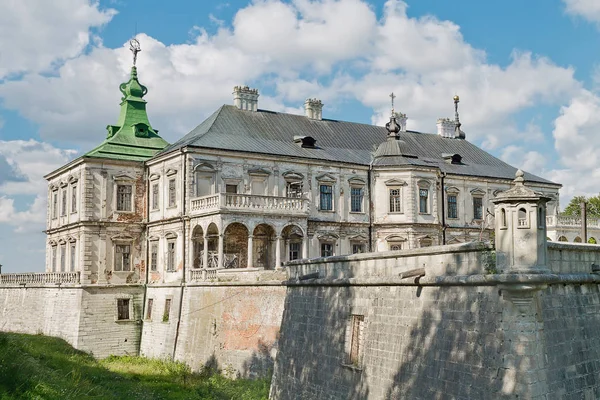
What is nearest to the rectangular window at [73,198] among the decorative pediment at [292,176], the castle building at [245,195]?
the castle building at [245,195]

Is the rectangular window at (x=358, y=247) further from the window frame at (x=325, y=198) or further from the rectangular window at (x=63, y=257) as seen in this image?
the rectangular window at (x=63, y=257)

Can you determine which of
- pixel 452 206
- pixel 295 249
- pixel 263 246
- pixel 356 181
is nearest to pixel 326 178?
pixel 356 181

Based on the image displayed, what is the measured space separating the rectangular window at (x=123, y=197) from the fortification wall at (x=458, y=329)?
19.6 meters

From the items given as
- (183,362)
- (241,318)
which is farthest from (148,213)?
→ (241,318)

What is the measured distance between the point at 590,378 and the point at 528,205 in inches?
144

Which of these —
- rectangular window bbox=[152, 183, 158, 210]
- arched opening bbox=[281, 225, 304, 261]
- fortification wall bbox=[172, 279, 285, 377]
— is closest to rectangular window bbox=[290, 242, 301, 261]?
arched opening bbox=[281, 225, 304, 261]

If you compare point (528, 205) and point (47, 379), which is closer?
point (528, 205)

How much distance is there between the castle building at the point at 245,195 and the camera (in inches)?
1312

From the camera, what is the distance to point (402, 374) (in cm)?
1509

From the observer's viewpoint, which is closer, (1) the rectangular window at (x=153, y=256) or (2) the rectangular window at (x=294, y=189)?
(1) the rectangular window at (x=153, y=256)

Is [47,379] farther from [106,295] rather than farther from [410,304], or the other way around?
[106,295]

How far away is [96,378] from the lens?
2533 centimetres

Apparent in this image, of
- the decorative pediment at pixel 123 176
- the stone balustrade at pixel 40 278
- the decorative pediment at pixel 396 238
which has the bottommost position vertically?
the stone balustrade at pixel 40 278

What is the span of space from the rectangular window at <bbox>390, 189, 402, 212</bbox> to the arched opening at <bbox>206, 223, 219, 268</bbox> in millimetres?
10356
